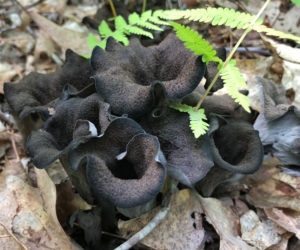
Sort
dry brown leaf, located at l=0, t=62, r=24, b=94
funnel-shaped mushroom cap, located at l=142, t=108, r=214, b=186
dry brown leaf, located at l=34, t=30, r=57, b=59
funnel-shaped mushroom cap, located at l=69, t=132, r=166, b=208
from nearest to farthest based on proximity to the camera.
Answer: funnel-shaped mushroom cap, located at l=69, t=132, r=166, b=208, funnel-shaped mushroom cap, located at l=142, t=108, r=214, b=186, dry brown leaf, located at l=0, t=62, r=24, b=94, dry brown leaf, located at l=34, t=30, r=57, b=59

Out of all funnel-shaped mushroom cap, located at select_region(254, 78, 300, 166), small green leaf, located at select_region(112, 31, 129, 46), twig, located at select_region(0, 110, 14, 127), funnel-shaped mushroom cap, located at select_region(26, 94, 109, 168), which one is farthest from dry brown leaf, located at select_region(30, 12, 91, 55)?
funnel-shaped mushroom cap, located at select_region(254, 78, 300, 166)

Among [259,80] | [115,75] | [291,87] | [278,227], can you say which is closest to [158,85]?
[115,75]

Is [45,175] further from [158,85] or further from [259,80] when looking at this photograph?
[259,80]

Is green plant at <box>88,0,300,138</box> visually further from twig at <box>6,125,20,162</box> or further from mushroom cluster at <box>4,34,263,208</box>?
twig at <box>6,125,20,162</box>

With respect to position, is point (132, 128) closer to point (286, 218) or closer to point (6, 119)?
point (286, 218)

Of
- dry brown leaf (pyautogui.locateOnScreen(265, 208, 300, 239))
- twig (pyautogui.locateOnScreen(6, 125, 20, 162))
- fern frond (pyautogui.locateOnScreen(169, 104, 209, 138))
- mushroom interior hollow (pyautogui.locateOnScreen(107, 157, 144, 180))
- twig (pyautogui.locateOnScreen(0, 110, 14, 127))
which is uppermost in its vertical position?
fern frond (pyautogui.locateOnScreen(169, 104, 209, 138))

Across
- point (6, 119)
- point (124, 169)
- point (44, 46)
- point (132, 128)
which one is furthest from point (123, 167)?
point (44, 46)

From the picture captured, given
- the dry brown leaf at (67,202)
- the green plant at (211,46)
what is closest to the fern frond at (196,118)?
the green plant at (211,46)

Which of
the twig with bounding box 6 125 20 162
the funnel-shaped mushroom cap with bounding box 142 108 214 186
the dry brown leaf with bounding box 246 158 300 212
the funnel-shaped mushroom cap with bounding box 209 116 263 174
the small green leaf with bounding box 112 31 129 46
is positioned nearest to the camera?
the funnel-shaped mushroom cap with bounding box 142 108 214 186
